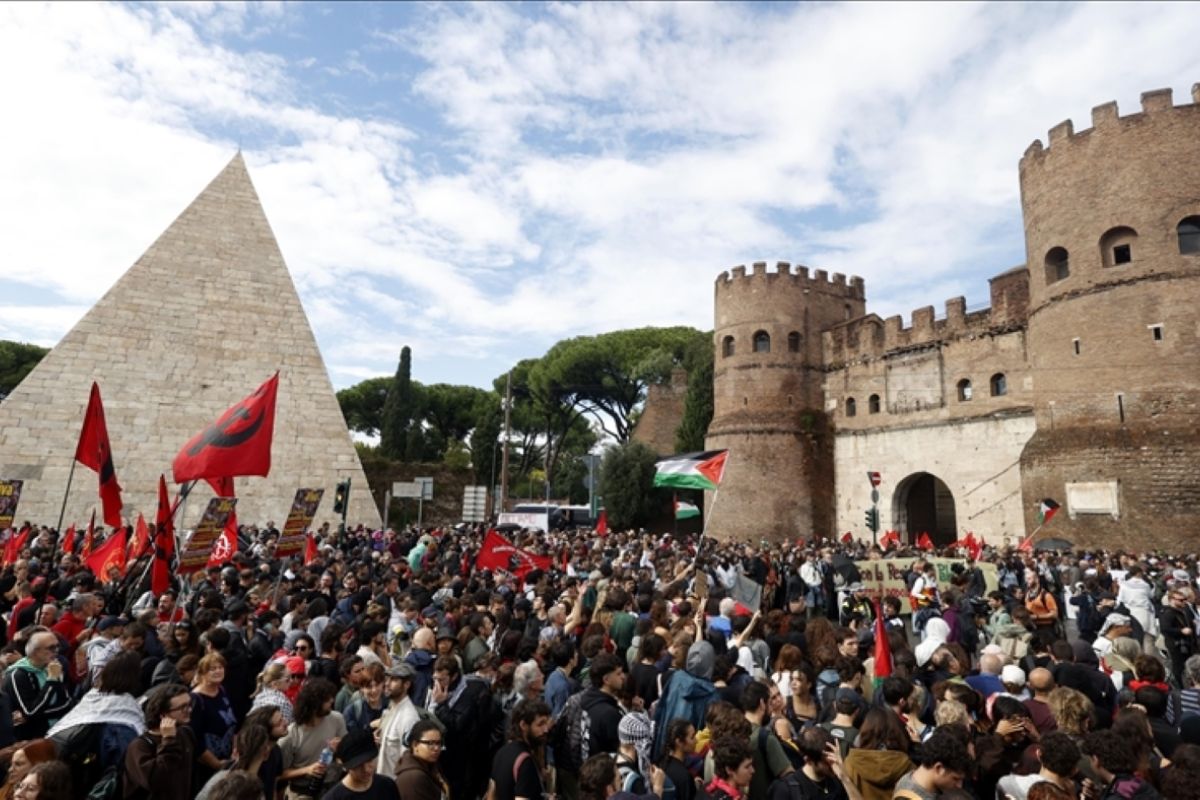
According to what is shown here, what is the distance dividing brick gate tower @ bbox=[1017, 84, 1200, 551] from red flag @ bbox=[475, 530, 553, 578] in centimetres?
1441

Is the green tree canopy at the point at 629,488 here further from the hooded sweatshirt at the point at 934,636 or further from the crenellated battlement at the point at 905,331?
the hooded sweatshirt at the point at 934,636

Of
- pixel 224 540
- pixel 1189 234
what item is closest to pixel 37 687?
pixel 224 540

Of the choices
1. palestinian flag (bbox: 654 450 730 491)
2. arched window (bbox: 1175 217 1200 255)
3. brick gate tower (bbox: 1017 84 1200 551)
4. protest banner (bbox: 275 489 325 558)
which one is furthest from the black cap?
arched window (bbox: 1175 217 1200 255)

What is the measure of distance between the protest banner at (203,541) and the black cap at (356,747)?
4737mm

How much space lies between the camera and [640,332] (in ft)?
142

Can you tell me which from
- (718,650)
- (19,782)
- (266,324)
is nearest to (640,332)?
(266,324)

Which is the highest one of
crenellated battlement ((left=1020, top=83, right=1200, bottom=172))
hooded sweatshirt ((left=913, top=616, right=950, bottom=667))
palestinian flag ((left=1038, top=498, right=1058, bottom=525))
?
crenellated battlement ((left=1020, top=83, right=1200, bottom=172))

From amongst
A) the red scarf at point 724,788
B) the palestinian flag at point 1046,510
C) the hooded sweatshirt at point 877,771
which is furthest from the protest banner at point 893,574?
the red scarf at point 724,788

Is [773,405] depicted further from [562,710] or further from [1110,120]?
[562,710]

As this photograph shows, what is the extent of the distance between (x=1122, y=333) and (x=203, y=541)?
2051 cm

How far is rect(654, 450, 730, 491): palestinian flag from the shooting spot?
1147 cm

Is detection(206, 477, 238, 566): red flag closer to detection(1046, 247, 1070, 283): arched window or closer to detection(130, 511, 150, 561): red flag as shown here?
detection(130, 511, 150, 561): red flag

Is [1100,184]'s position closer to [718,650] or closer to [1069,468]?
[1069,468]

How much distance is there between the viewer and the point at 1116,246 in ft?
57.9
